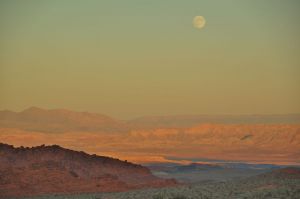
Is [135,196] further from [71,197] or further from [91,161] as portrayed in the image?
[91,161]

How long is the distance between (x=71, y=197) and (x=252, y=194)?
78.6 feet

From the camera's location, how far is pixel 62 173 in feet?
348

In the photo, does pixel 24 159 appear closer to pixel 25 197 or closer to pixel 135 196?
pixel 25 197

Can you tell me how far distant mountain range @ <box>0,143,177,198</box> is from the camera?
98.9 metres

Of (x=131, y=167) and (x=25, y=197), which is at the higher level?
(x=131, y=167)

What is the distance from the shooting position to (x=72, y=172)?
109625 mm

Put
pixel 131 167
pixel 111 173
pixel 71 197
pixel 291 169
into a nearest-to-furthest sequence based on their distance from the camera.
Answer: pixel 71 197
pixel 291 169
pixel 111 173
pixel 131 167

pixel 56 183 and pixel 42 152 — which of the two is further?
pixel 42 152

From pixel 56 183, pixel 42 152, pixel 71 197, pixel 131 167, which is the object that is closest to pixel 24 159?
pixel 42 152

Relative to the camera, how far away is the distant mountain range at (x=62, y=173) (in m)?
98.9

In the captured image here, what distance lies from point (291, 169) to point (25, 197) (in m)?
36.9

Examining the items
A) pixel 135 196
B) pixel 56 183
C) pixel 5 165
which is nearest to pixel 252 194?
pixel 135 196

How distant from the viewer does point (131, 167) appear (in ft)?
404

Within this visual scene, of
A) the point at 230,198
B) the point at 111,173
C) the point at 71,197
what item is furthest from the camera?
the point at 111,173
